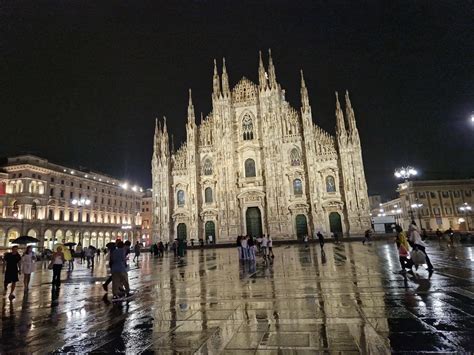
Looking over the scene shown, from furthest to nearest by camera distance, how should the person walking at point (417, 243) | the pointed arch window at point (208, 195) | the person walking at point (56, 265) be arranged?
1. the pointed arch window at point (208, 195)
2. the person walking at point (56, 265)
3. the person walking at point (417, 243)

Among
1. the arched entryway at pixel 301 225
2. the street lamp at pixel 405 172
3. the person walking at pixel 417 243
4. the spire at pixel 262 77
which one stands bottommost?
the person walking at pixel 417 243

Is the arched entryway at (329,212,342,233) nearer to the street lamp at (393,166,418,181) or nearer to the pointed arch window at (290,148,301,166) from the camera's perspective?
the pointed arch window at (290,148,301,166)

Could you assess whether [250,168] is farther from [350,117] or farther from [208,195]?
[350,117]

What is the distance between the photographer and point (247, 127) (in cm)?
4494

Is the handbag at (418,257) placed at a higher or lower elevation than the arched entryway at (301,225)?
lower

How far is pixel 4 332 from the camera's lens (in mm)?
5316

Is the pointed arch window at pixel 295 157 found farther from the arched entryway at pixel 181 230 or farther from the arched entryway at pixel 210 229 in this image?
the arched entryway at pixel 181 230

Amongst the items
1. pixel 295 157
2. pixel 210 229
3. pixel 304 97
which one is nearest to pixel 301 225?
pixel 295 157

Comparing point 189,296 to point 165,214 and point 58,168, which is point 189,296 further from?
point 58,168

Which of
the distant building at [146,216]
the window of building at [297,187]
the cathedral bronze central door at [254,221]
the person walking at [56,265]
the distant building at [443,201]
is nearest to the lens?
the person walking at [56,265]

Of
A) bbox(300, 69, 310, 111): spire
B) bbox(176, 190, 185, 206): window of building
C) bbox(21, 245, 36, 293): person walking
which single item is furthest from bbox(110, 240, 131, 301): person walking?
bbox(300, 69, 310, 111): spire

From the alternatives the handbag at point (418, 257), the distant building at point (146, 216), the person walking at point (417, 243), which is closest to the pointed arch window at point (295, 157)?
the person walking at point (417, 243)

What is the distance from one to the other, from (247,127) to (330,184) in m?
14.3

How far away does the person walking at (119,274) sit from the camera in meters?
7.93
